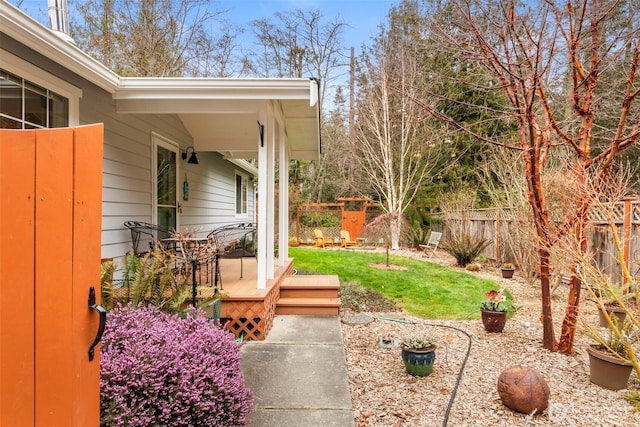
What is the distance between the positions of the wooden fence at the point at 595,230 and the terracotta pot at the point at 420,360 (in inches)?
73.9

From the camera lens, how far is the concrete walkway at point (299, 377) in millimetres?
2551

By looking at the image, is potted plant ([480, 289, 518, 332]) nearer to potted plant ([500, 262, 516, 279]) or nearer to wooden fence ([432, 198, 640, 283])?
wooden fence ([432, 198, 640, 283])

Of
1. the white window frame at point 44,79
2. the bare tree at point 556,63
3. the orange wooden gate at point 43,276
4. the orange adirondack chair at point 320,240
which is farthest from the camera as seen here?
the orange adirondack chair at point 320,240

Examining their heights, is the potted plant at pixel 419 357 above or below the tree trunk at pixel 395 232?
below

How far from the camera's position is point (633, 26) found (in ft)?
11.0

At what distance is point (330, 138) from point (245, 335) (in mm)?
15650

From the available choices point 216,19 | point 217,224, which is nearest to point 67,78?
point 217,224

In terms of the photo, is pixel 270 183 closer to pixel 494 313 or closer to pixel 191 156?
pixel 191 156

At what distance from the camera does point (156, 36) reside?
35.7 feet

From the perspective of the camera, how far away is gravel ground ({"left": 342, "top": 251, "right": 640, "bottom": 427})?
266cm

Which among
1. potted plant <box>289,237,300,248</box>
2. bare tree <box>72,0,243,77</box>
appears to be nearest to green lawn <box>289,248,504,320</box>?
potted plant <box>289,237,300,248</box>

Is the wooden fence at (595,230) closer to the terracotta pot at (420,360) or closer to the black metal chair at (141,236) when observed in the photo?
the terracotta pot at (420,360)

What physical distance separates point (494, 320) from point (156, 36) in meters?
11.5

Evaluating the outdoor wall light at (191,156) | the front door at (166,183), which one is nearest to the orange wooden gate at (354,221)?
the outdoor wall light at (191,156)
